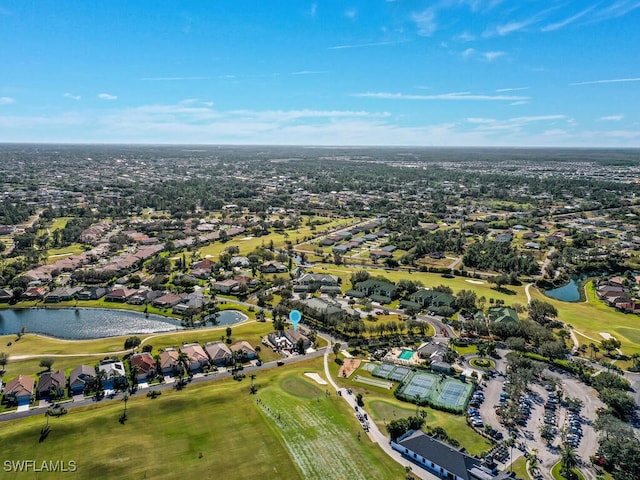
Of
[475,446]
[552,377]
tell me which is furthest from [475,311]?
[475,446]

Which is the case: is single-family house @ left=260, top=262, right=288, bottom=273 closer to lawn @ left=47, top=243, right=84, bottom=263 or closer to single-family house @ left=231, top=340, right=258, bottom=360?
single-family house @ left=231, top=340, right=258, bottom=360

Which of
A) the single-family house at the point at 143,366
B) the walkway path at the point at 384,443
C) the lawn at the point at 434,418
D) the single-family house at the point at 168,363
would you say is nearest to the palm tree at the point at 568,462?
the lawn at the point at 434,418

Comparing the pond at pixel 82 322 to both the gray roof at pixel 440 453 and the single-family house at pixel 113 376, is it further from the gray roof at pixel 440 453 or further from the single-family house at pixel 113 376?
the gray roof at pixel 440 453

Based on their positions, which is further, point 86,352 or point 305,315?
point 305,315

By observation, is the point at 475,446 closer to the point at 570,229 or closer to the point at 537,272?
the point at 537,272

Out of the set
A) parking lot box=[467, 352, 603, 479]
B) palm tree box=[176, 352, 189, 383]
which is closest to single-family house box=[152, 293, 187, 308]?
palm tree box=[176, 352, 189, 383]

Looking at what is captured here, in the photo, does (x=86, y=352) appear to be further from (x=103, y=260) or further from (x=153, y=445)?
(x=103, y=260)

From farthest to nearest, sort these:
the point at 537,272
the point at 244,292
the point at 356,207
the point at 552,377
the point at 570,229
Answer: the point at 356,207
the point at 570,229
the point at 537,272
the point at 244,292
the point at 552,377

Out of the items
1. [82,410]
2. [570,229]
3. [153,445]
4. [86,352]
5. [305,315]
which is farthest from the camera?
[570,229]
